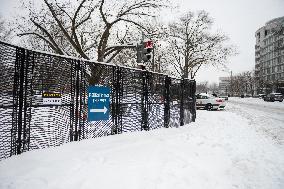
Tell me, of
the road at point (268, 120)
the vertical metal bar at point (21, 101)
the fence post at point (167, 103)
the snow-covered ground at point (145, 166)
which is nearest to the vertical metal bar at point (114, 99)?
the snow-covered ground at point (145, 166)

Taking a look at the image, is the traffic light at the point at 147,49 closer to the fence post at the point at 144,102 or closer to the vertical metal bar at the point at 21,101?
the fence post at the point at 144,102

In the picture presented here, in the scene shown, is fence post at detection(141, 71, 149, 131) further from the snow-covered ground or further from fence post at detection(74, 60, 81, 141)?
fence post at detection(74, 60, 81, 141)

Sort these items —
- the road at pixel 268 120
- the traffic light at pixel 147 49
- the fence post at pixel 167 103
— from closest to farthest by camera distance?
1. the traffic light at pixel 147 49
2. the road at pixel 268 120
3. the fence post at pixel 167 103

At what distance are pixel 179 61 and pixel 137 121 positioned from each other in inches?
1397

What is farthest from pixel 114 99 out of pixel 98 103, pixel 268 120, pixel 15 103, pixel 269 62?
pixel 269 62

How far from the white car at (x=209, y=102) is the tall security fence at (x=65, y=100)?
1545cm

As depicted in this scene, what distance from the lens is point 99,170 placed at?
5.08 m

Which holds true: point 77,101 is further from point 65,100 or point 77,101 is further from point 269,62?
point 269,62

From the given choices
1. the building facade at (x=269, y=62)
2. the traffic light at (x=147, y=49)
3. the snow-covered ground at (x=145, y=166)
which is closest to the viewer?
the snow-covered ground at (x=145, y=166)

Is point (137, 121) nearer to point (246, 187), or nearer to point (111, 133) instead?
point (111, 133)

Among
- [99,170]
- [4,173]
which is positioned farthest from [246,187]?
[4,173]

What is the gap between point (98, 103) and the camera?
296 inches

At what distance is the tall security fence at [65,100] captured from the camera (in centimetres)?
549

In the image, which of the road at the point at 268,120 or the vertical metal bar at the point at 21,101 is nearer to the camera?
the vertical metal bar at the point at 21,101
